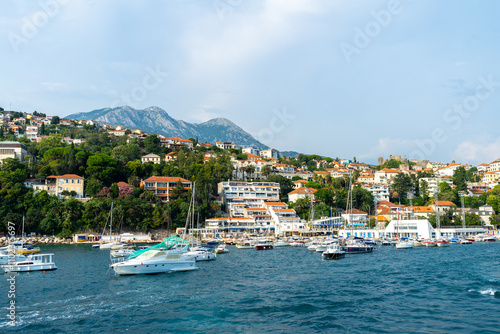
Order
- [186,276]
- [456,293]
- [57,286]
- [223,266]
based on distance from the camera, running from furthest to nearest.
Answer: [223,266] < [186,276] < [57,286] < [456,293]

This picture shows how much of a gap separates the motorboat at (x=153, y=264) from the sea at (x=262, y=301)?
637mm

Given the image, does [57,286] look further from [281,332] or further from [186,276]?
[281,332]

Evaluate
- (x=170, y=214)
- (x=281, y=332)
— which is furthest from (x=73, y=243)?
(x=281, y=332)

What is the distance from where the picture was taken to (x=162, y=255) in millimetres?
30562

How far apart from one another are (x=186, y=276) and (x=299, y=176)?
9197 cm

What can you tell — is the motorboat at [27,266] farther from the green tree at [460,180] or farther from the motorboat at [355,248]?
the green tree at [460,180]

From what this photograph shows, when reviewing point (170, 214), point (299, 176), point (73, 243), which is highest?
point (299, 176)

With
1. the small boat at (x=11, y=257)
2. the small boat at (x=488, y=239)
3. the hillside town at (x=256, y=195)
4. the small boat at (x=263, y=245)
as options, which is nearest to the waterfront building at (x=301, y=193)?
the hillside town at (x=256, y=195)

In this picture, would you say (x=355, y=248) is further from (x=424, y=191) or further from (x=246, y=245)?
(x=424, y=191)

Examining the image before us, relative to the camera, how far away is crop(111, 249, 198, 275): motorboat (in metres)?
28.9

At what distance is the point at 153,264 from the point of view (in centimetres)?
2975

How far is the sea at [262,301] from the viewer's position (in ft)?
53.1

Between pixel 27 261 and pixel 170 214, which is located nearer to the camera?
pixel 27 261

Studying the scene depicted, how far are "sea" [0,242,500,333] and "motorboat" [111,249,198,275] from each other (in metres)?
0.64
